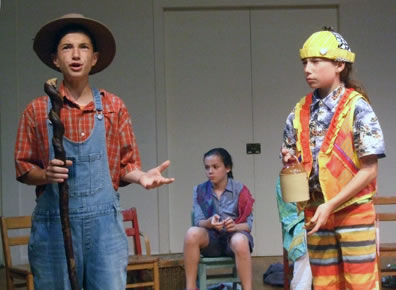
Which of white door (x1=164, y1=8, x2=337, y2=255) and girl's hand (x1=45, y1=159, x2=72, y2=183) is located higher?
white door (x1=164, y1=8, x2=337, y2=255)

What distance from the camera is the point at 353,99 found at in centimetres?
321

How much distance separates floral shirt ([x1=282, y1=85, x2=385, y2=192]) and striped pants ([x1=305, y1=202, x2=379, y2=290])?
189 mm

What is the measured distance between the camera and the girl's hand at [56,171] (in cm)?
267

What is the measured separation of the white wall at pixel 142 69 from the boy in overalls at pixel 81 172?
13.6 feet

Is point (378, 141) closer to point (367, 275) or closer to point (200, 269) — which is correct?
point (367, 275)

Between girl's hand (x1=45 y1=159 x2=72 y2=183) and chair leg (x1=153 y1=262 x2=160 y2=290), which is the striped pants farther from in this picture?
chair leg (x1=153 y1=262 x2=160 y2=290)

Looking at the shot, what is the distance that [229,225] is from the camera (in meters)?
5.24

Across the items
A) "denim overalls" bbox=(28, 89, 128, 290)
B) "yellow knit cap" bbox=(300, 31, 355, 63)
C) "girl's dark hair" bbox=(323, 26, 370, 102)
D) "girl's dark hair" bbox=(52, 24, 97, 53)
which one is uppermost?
"girl's dark hair" bbox=(52, 24, 97, 53)

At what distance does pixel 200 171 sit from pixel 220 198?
180cm

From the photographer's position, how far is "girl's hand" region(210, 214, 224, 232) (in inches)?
204

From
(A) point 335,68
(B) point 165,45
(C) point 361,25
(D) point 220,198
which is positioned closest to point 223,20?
(B) point 165,45

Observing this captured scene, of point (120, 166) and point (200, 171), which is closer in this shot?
point (120, 166)

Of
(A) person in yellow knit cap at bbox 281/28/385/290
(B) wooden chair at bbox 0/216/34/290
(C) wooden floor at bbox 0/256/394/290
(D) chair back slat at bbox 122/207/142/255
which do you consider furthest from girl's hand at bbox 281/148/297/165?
(C) wooden floor at bbox 0/256/394/290

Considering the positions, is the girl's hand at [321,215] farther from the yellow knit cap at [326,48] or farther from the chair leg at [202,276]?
the chair leg at [202,276]
